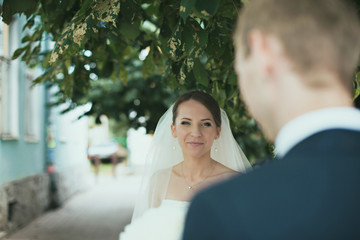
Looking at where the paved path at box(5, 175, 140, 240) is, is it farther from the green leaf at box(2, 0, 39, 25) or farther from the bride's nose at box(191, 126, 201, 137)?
the green leaf at box(2, 0, 39, 25)

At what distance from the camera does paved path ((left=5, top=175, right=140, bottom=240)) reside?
9.27m

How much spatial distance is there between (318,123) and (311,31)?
0.67 feet

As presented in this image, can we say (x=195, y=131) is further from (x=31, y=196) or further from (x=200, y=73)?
(x=31, y=196)

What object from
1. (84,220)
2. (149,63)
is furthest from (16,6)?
(84,220)

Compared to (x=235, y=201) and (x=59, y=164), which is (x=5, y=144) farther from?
(x=235, y=201)

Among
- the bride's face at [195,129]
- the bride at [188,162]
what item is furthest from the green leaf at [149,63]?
the bride's face at [195,129]

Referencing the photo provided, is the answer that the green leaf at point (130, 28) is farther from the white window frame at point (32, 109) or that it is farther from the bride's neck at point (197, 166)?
the white window frame at point (32, 109)

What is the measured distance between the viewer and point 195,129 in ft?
9.59

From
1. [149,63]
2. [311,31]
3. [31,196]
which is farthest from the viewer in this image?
[31,196]

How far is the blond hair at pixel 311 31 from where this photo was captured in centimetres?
103

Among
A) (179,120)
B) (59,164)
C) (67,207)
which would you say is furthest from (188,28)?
(59,164)

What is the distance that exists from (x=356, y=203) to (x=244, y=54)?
415 mm

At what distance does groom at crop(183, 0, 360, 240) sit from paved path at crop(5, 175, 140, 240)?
8.32 m

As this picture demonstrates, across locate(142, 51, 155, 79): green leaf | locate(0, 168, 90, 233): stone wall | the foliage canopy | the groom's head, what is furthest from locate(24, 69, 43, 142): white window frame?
the groom's head
